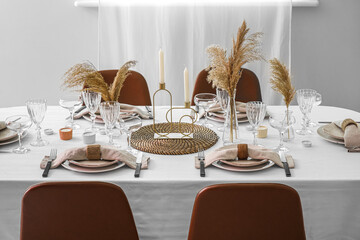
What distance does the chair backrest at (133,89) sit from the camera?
2.95 m

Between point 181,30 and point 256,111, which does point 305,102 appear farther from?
point 181,30

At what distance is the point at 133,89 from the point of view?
2.96 m

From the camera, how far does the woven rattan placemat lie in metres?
1.95

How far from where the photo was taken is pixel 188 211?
1707 mm

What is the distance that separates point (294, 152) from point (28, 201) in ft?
3.58

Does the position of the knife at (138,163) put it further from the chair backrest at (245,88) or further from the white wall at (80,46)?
the white wall at (80,46)

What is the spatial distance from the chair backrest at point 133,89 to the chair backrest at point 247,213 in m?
1.70

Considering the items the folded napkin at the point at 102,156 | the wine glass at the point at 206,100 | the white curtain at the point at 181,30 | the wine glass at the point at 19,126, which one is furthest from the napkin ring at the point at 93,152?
the white curtain at the point at 181,30

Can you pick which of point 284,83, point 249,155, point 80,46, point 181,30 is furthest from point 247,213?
point 80,46

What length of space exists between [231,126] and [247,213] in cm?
81

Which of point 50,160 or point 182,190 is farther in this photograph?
point 50,160

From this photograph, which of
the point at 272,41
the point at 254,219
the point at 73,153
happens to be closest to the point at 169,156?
the point at 73,153

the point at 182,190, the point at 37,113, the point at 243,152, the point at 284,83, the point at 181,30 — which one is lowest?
the point at 182,190

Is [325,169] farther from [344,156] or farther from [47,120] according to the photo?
[47,120]
